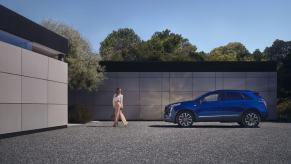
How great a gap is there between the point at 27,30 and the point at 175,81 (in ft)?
53.3

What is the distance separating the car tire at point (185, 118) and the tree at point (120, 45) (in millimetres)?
51362

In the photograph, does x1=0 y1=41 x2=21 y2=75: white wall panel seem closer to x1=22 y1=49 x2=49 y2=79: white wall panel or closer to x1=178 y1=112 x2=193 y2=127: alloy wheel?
x1=22 y1=49 x2=49 y2=79: white wall panel

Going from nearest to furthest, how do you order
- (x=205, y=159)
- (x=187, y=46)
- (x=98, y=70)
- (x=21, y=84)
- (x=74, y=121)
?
(x=205, y=159) → (x=21, y=84) → (x=74, y=121) → (x=98, y=70) → (x=187, y=46)

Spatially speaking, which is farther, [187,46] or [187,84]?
[187,46]

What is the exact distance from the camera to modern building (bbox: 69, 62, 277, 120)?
3156 centimetres

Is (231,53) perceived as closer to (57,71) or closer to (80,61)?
(80,61)

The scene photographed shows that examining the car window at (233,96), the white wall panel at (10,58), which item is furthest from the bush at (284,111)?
the white wall panel at (10,58)

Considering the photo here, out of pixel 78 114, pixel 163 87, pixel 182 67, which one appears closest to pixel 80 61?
pixel 78 114

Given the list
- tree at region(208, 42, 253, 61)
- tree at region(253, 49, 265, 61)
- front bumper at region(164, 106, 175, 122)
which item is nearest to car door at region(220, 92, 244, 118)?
front bumper at region(164, 106, 175, 122)

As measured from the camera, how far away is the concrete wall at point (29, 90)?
14.5 metres

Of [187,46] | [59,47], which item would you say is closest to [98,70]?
[59,47]

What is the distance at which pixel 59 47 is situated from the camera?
21.1 m

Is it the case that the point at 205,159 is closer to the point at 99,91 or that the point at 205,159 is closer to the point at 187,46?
the point at 99,91

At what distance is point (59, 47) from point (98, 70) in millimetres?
9982
